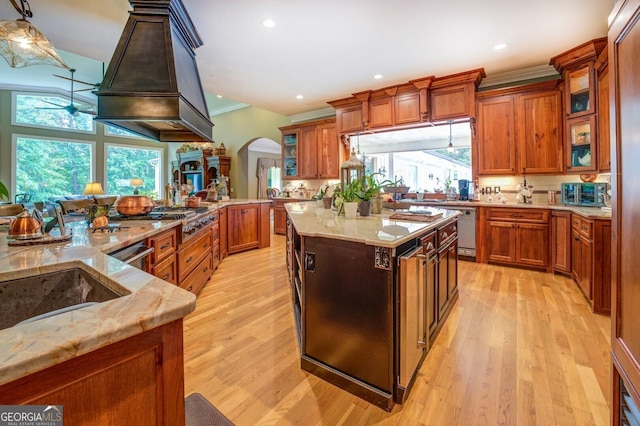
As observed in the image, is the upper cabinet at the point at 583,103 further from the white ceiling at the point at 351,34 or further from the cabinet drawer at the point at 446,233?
the cabinet drawer at the point at 446,233

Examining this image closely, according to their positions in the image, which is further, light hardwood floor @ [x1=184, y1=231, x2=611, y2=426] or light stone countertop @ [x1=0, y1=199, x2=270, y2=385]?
light hardwood floor @ [x1=184, y1=231, x2=611, y2=426]

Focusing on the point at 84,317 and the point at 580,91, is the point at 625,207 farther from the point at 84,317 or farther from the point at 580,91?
the point at 580,91

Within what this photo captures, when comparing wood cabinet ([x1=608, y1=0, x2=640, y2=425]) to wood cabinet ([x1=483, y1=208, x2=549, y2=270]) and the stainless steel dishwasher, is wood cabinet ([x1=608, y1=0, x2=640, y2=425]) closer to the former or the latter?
wood cabinet ([x1=483, y1=208, x2=549, y2=270])

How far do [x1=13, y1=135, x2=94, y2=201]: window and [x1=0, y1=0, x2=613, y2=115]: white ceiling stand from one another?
570 centimetres

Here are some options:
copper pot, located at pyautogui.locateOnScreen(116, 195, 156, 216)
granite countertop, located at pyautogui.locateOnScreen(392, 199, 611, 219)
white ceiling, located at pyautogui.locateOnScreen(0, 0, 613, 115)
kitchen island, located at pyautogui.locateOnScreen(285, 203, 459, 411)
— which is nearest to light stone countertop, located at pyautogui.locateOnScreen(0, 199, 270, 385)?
kitchen island, located at pyautogui.locateOnScreen(285, 203, 459, 411)

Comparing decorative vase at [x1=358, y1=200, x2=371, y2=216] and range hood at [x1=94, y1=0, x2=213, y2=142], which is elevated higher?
range hood at [x1=94, y1=0, x2=213, y2=142]

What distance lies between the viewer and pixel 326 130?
19.5 feet

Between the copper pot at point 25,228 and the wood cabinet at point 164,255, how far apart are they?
1.86 feet

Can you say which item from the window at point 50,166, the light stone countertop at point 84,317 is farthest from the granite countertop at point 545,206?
the window at point 50,166

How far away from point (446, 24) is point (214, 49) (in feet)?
8.95

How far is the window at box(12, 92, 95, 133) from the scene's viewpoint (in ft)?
23.6

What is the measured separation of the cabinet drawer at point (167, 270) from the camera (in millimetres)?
2090

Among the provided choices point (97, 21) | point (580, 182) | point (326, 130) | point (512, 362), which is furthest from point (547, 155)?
point (97, 21)

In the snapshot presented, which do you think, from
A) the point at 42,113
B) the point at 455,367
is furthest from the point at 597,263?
the point at 42,113
